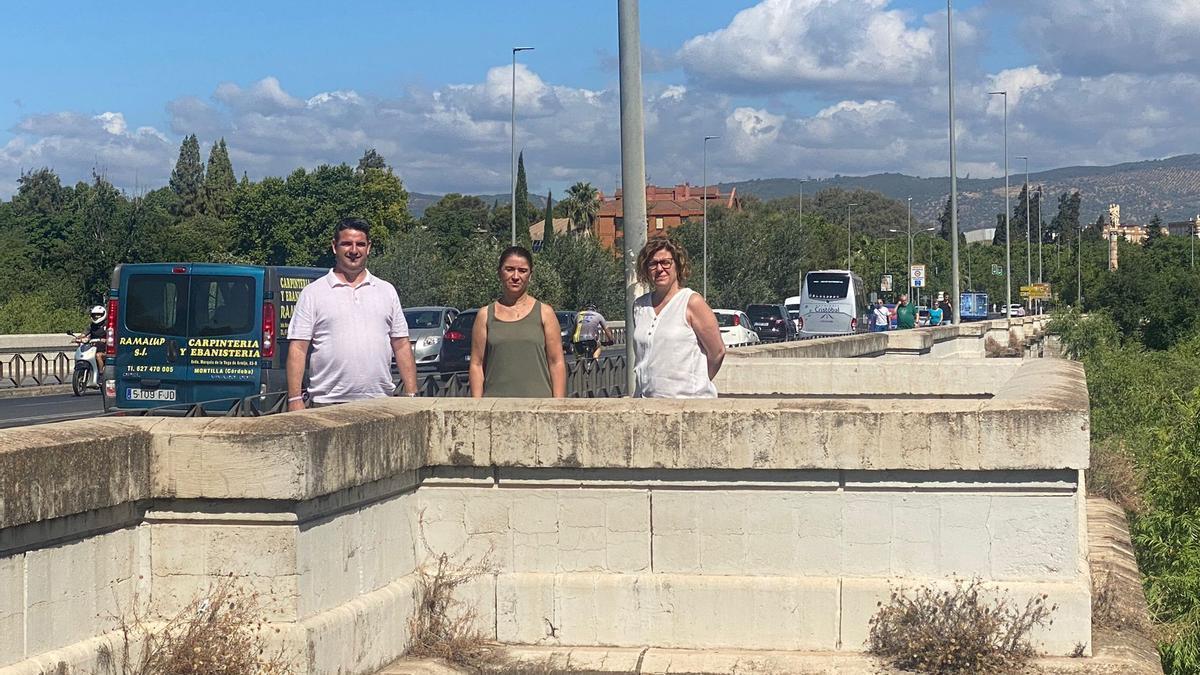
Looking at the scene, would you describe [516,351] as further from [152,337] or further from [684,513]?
[152,337]

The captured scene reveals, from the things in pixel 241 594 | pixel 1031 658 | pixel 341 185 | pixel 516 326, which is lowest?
pixel 1031 658

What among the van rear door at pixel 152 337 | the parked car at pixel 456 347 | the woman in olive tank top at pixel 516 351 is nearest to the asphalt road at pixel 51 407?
the van rear door at pixel 152 337

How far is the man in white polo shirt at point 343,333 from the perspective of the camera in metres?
7.79

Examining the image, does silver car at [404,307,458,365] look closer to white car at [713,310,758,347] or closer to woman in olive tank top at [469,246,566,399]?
white car at [713,310,758,347]

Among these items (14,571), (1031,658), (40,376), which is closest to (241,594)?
(14,571)

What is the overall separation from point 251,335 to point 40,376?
17.5 meters

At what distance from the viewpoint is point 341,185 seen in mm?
114750

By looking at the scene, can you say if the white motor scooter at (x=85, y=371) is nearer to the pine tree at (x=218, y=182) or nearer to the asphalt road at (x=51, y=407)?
the asphalt road at (x=51, y=407)

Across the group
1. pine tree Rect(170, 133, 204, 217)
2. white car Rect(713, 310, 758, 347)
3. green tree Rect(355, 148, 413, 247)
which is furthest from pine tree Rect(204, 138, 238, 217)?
white car Rect(713, 310, 758, 347)

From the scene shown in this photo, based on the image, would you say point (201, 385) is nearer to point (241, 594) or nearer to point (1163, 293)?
point (241, 594)

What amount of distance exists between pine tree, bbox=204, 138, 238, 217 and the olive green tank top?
133292 mm

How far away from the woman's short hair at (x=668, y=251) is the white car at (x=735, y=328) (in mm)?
36911

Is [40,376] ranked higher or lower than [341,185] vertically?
lower

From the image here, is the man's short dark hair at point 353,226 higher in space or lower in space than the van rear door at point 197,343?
higher
